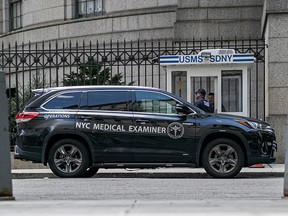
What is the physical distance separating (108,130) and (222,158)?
224cm

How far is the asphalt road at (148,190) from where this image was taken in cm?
1172

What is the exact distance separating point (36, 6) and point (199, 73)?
13058mm

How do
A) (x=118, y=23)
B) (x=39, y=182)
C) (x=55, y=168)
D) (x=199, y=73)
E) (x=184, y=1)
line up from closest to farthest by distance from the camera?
(x=39, y=182) → (x=55, y=168) → (x=199, y=73) → (x=184, y=1) → (x=118, y=23)

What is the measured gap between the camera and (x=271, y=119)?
66.1ft

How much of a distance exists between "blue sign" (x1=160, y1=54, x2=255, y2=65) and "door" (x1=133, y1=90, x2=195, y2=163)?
11.0 ft

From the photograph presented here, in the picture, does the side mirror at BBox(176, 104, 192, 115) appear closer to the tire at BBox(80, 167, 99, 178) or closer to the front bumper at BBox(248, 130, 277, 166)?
the front bumper at BBox(248, 130, 277, 166)

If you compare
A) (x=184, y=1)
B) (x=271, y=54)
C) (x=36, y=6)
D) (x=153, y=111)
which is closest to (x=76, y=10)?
(x=36, y=6)

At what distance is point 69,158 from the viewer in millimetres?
16297

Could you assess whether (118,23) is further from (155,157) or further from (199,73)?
(155,157)

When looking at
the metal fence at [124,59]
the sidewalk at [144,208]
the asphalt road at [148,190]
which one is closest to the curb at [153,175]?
the asphalt road at [148,190]

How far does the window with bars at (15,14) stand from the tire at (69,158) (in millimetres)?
17763

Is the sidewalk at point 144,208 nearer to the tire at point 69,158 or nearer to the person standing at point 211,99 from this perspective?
the tire at point 69,158

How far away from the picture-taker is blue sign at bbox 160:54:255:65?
1925cm

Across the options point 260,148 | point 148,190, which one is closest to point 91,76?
point 260,148
